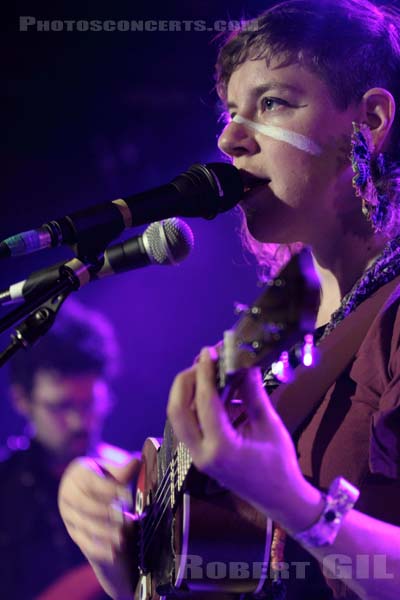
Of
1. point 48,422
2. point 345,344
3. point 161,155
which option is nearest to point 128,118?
point 161,155

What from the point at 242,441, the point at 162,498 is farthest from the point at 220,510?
the point at 242,441

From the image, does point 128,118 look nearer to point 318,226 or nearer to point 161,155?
point 161,155

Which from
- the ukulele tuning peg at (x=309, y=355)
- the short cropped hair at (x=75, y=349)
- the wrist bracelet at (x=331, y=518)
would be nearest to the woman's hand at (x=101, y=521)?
the ukulele tuning peg at (x=309, y=355)

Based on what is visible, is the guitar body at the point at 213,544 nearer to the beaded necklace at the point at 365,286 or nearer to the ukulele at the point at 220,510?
the ukulele at the point at 220,510

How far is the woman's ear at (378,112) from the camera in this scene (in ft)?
5.44

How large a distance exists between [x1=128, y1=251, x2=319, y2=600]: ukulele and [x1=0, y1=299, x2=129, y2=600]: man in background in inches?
61.6

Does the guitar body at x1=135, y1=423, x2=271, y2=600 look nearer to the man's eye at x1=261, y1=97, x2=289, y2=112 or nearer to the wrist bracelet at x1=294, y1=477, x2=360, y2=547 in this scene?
the wrist bracelet at x1=294, y1=477, x2=360, y2=547

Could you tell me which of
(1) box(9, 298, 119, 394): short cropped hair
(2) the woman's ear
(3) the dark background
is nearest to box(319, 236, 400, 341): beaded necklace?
(2) the woman's ear

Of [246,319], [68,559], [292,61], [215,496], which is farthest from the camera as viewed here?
[68,559]

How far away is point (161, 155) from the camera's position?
3537 mm

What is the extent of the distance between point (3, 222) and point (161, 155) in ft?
2.89

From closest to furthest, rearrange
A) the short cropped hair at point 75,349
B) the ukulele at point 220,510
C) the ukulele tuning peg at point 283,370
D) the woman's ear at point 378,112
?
1. the ukulele at point 220,510
2. the ukulele tuning peg at point 283,370
3. the woman's ear at point 378,112
4. the short cropped hair at point 75,349
